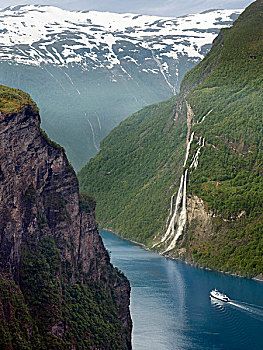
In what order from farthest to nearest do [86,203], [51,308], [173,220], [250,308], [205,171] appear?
[173,220], [205,171], [250,308], [86,203], [51,308]

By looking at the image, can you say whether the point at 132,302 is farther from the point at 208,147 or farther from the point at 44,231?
the point at 208,147

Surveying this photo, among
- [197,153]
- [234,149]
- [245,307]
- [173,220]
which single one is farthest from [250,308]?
[197,153]

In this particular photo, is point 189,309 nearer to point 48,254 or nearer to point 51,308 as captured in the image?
point 48,254

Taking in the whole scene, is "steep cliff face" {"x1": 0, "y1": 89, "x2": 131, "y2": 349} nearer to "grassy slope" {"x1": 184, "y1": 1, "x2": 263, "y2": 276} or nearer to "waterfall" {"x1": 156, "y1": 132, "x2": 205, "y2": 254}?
"grassy slope" {"x1": 184, "y1": 1, "x2": 263, "y2": 276}

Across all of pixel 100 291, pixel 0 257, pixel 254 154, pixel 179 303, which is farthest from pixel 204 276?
pixel 0 257

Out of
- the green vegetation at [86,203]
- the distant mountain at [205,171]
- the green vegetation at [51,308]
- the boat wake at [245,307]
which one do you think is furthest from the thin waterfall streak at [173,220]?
the green vegetation at [51,308]

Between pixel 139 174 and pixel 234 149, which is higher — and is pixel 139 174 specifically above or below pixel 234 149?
below

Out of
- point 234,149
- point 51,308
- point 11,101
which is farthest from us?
point 234,149

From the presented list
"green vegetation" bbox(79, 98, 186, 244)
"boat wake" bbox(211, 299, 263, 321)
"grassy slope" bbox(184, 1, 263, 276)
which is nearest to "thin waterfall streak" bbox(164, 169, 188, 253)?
"grassy slope" bbox(184, 1, 263, 276)

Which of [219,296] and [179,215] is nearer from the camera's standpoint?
[219,296]
